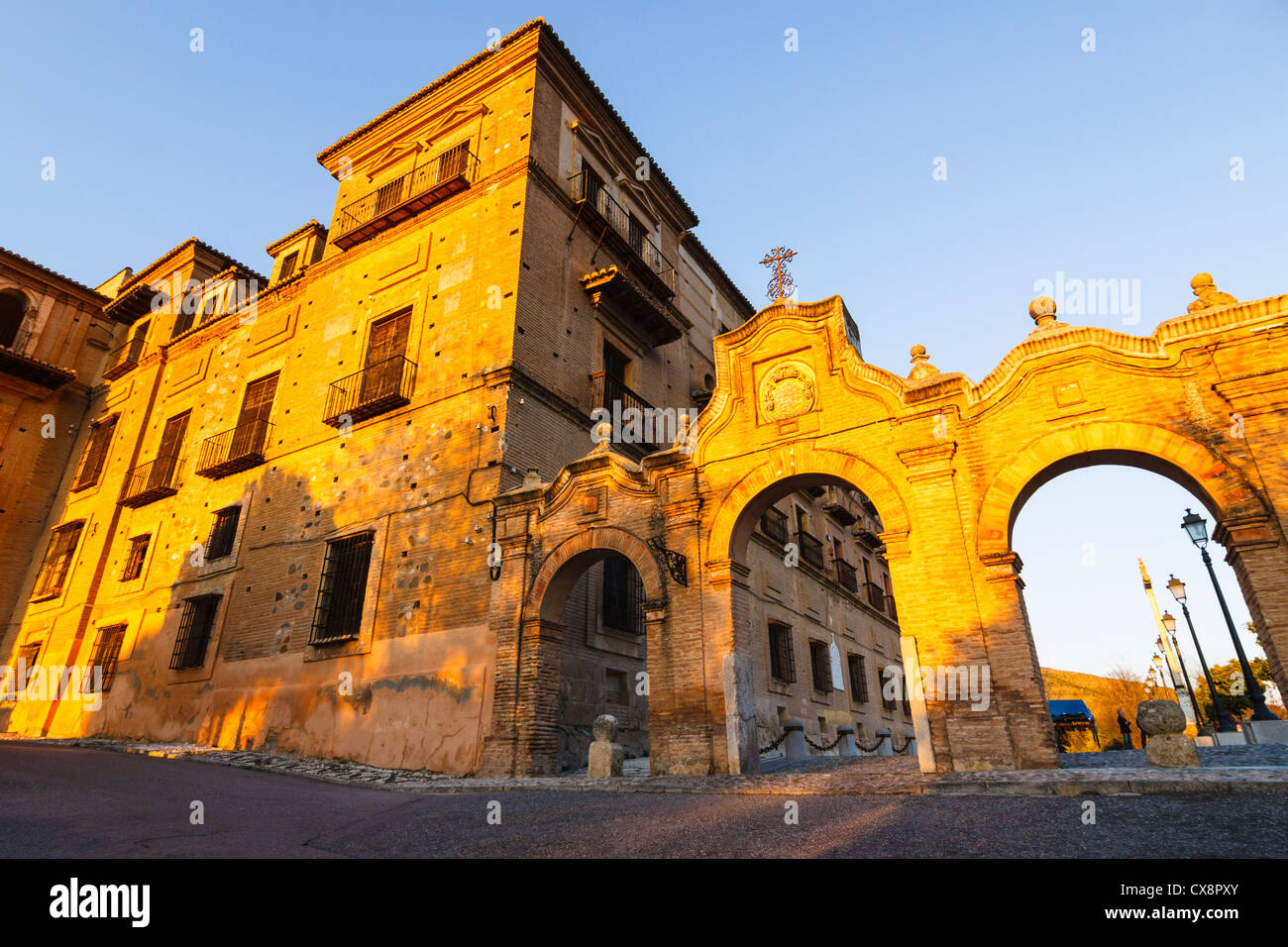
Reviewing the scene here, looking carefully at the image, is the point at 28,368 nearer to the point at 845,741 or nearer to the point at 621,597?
the point at 621,597

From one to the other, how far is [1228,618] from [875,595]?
14714 mm

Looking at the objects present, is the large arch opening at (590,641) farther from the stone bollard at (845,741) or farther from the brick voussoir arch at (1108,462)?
the stone bollard at (845,741)

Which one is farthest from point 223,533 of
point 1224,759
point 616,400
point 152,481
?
point 1224,759

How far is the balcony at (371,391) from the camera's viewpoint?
15.8m

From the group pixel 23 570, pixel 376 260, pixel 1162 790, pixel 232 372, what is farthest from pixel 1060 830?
pixel 23 570

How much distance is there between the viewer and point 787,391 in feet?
37.1

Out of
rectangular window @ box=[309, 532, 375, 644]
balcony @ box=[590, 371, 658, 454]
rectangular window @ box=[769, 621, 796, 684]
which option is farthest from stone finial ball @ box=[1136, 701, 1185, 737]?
rectangular window @ box=[309, 532, 375, 644]

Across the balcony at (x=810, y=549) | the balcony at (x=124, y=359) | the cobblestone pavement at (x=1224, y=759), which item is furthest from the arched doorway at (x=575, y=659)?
the balcony at (x=124, y=359)

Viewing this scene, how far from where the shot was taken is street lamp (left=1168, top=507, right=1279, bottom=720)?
38.0 ft

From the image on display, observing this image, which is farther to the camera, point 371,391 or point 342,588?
point 371,391

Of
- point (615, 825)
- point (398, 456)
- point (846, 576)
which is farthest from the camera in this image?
point (846, 576)
